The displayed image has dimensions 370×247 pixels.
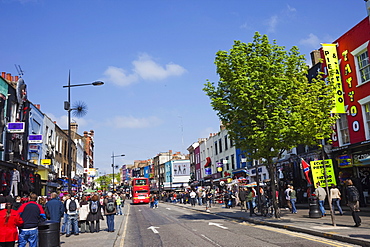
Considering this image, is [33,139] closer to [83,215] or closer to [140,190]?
[83,215]

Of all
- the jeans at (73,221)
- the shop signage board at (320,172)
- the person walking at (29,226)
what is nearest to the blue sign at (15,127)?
the jeans at (73,221)

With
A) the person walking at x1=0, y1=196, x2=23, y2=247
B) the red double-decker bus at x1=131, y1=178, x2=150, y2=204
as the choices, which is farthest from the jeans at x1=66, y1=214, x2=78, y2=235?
the red double-decker bus at x1=131, y1=178, x2=150, y2=204

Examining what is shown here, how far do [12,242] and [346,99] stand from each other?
20.0m

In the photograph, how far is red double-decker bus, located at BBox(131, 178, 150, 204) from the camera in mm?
50188

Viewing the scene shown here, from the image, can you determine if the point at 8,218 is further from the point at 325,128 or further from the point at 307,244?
the point at 325,128

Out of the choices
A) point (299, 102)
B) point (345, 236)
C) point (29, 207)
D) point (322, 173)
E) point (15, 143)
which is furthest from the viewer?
point (15, 143)

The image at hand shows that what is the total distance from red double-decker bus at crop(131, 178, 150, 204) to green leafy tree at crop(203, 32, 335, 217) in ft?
109

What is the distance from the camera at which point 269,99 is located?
16969 mm

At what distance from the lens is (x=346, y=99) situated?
21641 mm

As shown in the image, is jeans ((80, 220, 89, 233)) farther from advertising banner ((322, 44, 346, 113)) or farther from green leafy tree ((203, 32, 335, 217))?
advertising banner ((322, 44, 346, 113))

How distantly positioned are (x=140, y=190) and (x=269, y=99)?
37.6 meters

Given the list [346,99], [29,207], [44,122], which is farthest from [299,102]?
[44,122]

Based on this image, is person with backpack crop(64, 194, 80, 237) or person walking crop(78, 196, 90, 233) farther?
person walking crop(78, 196, 90, 233)

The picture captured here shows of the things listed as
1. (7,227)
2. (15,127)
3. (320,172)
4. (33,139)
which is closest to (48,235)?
(7,227)
